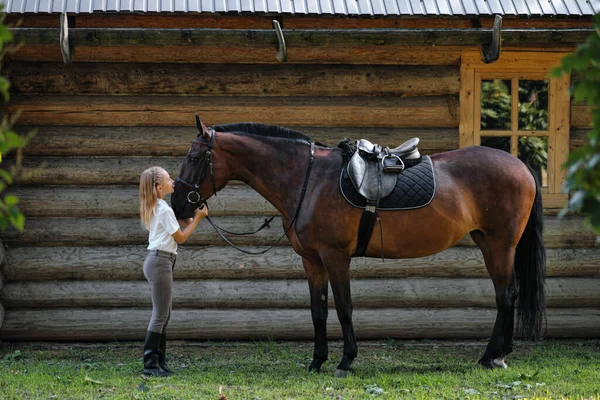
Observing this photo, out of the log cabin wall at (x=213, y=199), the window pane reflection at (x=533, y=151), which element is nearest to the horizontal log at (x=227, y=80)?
the log cabin wall at (x=213, y=199)

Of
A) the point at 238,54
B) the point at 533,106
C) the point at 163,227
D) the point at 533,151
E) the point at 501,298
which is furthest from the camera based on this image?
the point at 533,106

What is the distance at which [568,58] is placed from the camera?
3.24 metres

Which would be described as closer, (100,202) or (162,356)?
(162,356)

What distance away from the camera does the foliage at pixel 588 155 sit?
301 cm

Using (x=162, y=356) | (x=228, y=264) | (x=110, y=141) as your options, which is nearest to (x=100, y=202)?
(x=110, y=141)

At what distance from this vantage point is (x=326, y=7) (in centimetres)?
795

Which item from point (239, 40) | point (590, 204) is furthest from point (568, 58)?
point (239, 40)

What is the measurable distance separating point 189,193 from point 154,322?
3.61 ft

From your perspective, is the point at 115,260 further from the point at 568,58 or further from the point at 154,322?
the point at 568,58

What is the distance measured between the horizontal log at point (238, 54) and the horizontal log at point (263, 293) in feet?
7.42

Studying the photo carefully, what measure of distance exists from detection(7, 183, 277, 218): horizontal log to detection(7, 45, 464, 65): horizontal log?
1.31 meters

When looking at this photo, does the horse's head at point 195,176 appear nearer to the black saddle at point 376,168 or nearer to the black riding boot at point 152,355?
the black riding boot at point 152,355

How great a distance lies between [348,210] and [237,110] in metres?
2.13

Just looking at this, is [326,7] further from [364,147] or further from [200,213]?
[200,213]
